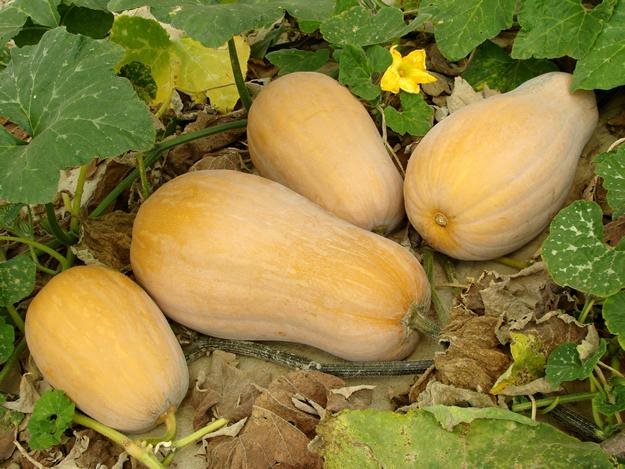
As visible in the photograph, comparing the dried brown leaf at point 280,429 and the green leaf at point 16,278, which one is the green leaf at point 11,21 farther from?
the dried brown leaf at point 280,429

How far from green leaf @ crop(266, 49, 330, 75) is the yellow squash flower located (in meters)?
0.26

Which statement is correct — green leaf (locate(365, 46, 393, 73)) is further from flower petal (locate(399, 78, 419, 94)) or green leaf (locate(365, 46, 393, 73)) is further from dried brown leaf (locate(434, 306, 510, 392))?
dried brown leaf (locate(434, 306, 510, 392))

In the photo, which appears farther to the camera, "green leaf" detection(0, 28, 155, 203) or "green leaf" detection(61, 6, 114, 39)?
"green leaf" detection(61, 6, 114, 39)

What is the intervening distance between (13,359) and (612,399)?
1222 millimetres

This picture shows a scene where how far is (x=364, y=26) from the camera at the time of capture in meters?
1.97

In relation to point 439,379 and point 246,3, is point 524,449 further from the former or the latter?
point 246,3

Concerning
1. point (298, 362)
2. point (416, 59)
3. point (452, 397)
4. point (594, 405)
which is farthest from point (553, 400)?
point (416, 59)

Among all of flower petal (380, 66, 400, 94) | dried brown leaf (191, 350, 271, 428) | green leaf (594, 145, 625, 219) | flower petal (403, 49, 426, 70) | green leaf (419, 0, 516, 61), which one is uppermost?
green leaf (419, 0, 516, 61)

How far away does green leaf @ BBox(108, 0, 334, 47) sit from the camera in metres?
1.55

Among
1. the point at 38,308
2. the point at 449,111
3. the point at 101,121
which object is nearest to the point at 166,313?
the point at 38,308

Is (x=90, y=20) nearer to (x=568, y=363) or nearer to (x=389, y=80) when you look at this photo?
(x=389, y=80)

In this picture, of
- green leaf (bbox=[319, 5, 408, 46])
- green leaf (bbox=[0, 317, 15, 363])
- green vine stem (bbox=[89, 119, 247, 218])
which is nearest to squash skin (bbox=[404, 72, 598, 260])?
green leaf (bbox=[319, 5, 408, 46])

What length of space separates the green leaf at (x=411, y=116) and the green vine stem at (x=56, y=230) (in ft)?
2.53

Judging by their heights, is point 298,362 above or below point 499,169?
below
